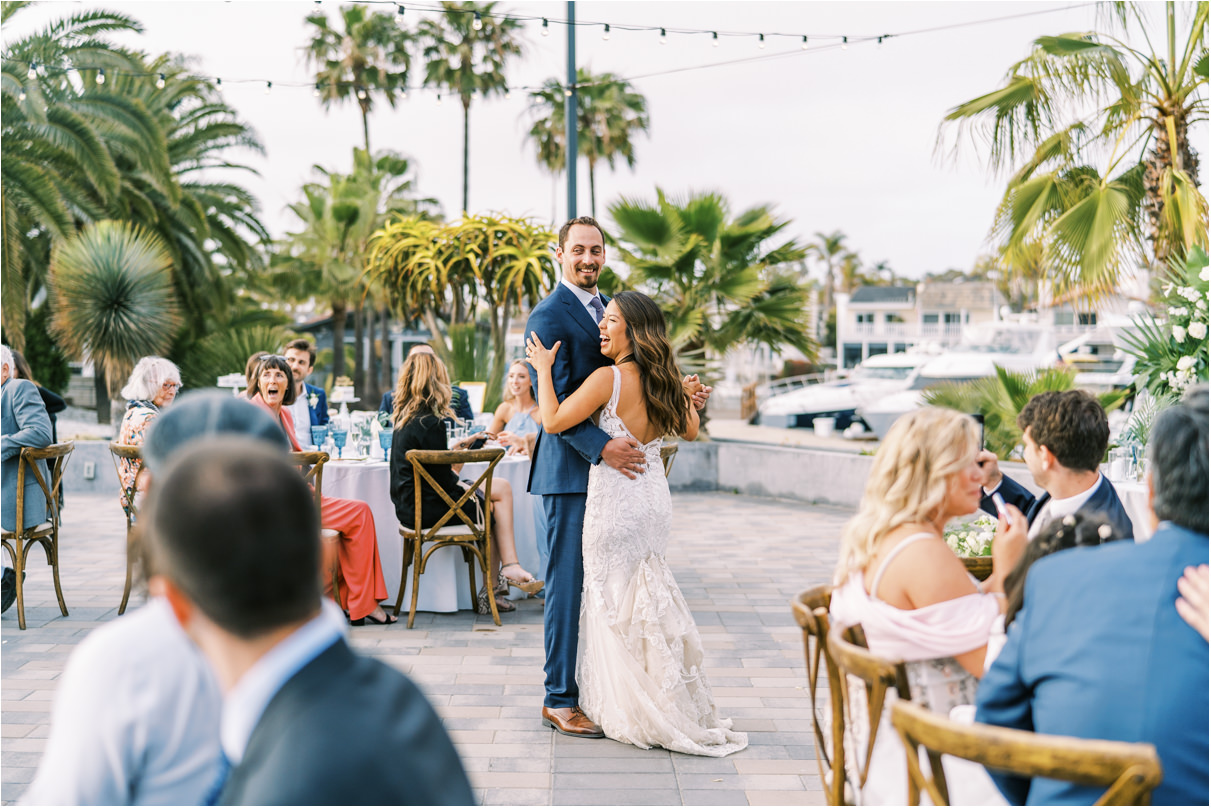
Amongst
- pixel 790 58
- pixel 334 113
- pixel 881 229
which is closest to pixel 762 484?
pixel 790 58

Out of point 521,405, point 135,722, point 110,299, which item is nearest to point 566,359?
point 135,722

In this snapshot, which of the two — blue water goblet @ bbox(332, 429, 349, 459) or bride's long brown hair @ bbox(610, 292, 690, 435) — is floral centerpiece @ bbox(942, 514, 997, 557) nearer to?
bride's long brown hair @ bbox(610, 292, 690, 435)

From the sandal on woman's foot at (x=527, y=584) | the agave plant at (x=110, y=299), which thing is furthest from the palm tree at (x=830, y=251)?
the sandal on woman's foot at (x=527, y=584)

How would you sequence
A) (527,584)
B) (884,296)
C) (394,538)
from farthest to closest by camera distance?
1. (884,296)
2. (394,538)
3. (527,584)

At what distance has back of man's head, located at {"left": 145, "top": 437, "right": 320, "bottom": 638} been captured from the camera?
3.16 ft

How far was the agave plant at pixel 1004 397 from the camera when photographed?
854 centimetres

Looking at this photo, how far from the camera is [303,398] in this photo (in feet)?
21.4

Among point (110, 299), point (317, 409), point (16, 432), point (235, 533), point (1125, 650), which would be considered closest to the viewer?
point (235, 533)

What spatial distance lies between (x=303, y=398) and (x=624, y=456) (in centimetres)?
360

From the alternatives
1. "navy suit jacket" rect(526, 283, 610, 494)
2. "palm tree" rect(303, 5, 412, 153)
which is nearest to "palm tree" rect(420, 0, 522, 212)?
"palm tree" rect(303, 5, 412, 153)

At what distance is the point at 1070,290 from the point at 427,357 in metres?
5.79

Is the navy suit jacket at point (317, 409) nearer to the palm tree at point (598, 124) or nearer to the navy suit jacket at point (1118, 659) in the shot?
the navy suit jacket at point (1118, 659)

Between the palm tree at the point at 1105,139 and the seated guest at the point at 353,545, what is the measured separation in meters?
6.19

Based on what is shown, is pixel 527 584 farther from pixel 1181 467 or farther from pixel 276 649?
pixel 276 649
